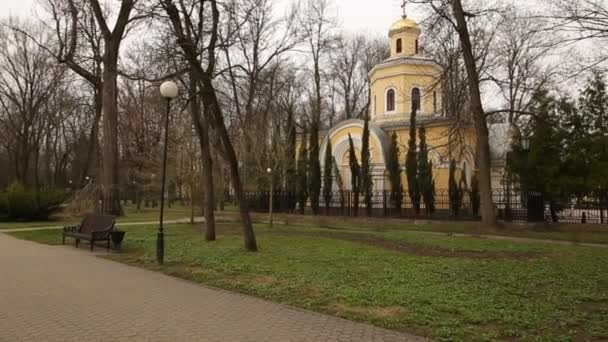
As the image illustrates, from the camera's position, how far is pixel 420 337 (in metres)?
5.55

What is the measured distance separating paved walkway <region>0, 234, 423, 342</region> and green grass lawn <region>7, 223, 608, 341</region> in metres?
0.54

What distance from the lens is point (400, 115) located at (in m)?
34.6

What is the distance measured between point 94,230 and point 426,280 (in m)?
9.80

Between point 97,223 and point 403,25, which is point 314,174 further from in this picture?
point 97,223

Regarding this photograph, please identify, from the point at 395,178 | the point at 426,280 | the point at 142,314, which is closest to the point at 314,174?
the point at 395,178

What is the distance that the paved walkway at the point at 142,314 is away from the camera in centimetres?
560

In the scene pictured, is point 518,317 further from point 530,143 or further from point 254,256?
point 530,143

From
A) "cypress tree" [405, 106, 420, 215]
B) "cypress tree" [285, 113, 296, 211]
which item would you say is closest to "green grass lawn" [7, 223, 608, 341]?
"cypress tree" [405, 106, 420, 215]

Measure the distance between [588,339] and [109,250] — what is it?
1173 centimetres

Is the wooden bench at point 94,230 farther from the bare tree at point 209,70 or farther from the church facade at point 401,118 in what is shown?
the church facade at point 401,118

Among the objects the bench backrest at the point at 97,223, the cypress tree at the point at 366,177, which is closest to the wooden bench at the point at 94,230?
the bench backrest at the point at 97,223

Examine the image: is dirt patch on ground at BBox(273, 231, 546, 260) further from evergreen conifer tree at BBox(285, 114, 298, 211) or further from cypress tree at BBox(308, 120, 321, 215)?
evergreen conifer tree at BBox(285, 114, 298, 211)

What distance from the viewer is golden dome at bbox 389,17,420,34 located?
3453 cm

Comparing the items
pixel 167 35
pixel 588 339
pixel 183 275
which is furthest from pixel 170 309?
pixel 167 35
